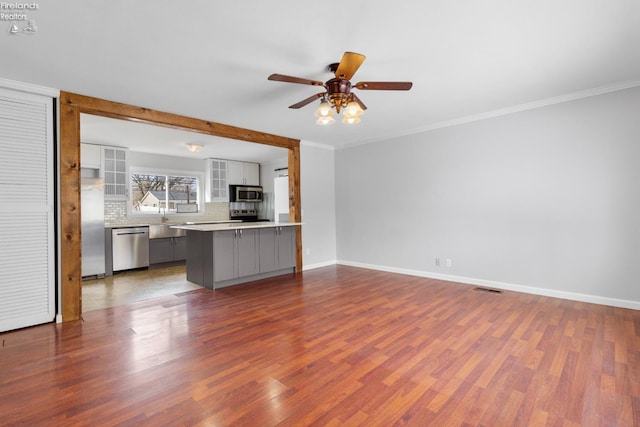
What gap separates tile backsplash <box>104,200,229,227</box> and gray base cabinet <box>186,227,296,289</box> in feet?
7.52

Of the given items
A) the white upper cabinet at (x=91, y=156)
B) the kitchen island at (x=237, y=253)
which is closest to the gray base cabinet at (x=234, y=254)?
the kitchen island at (x=237, y=253)

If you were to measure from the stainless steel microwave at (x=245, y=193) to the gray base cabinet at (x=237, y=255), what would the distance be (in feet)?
9.42

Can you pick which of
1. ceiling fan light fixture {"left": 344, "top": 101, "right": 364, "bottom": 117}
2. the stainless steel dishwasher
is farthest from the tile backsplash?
ceiling fan light fixture {"left": 344, "top": 101, "right": 364, "bottom": 117}

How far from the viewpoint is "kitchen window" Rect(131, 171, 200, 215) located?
6496 mm

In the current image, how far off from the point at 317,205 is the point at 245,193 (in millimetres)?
2697

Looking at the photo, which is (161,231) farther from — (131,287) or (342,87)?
(342,87)

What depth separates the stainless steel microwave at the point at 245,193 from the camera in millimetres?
7621

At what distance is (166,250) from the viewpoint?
6.23m

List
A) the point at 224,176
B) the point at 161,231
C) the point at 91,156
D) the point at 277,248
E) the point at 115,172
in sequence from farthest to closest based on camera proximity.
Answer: the point at 224,176 → the point at 161,231 → the point at 115,172 → the point at 91,156 → the point at 277,248

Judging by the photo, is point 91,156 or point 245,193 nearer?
point 91,156

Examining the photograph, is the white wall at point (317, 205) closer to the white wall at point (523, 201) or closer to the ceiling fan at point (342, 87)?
the white wall at point (523, 201)

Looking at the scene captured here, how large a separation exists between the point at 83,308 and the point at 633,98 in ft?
21.8

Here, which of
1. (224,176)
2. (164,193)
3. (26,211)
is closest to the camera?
(26,211)

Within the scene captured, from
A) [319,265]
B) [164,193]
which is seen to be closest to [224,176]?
[164,193]
